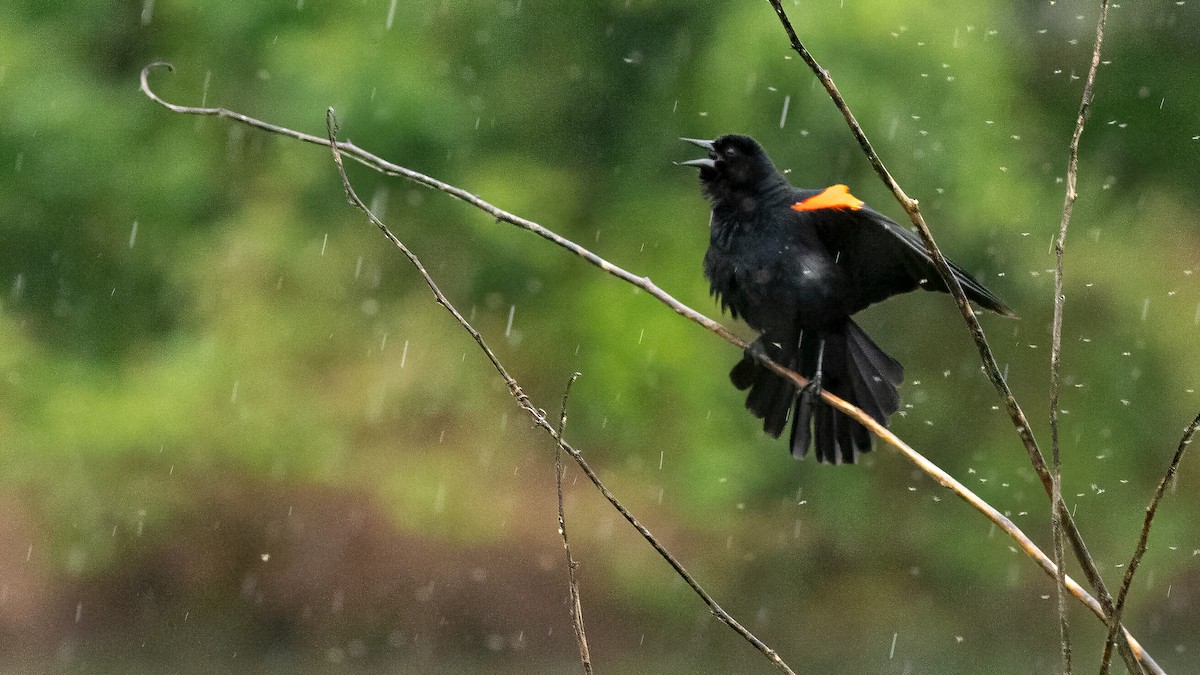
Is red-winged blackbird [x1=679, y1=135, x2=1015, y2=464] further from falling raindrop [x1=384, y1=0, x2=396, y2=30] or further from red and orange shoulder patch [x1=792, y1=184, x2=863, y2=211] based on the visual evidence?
falling raindrop [x1=384, y1=0, x2=396, y2=30]

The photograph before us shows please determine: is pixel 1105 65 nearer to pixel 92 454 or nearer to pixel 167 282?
pixel 167 282

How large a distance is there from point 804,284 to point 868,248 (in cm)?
27

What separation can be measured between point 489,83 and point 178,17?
2817 millimetres

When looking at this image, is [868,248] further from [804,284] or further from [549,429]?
[549,429]

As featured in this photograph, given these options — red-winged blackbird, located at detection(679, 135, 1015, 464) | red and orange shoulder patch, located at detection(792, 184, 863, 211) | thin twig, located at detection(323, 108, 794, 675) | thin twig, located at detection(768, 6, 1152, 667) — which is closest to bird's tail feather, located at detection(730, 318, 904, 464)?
red-winged blackbird, located at detection(679, 135, 1015, 464)

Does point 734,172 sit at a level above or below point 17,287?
above

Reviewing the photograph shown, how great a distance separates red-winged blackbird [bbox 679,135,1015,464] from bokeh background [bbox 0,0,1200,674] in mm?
6436

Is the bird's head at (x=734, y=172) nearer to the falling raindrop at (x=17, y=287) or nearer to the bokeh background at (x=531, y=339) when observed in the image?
the bokeh background at (x=531, y=339)

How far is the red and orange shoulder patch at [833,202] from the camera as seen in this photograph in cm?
257

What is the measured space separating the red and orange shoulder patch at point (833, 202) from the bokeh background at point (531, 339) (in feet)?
22.5

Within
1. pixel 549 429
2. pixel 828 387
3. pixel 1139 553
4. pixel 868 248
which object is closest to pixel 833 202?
pixel 868 248

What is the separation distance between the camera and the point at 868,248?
108 inches

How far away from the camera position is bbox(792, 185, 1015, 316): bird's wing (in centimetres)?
249

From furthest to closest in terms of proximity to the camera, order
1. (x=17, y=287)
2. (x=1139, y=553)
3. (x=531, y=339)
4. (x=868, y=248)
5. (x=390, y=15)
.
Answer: (x=531, y=339) < (x=17, y=287) < (x=390, y=15) < (x=868, y=248) < (x=1139, y=553)
